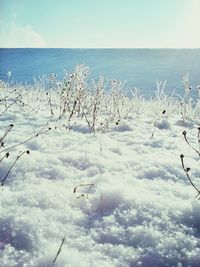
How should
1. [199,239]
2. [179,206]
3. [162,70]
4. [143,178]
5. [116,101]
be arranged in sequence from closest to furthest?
[199,239], [179,206], [143,178], [116,101], [162,70]

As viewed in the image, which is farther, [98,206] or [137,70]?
[137,70]

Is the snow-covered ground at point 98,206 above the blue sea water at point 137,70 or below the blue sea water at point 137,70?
above

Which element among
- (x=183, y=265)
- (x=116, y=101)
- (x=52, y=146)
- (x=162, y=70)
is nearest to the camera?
(x=183, y=265)

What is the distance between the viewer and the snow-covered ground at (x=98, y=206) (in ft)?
5.82

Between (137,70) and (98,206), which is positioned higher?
(98,206)

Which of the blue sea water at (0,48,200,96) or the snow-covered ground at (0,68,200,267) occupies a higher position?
the snow-covered ground at (0,68,200,267)

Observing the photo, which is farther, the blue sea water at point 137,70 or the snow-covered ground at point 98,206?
the blue sea water at point 137,70

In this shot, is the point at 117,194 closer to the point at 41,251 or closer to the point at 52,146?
the point at 41,251

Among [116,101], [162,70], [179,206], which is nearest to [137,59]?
[162,70]

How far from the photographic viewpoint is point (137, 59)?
47219 mm

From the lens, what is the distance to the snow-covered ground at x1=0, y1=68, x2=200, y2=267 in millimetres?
1774

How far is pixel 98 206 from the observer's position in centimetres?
220

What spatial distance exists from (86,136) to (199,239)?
1.99 metres

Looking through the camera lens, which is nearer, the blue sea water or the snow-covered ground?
the snow-covered ground
